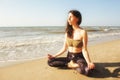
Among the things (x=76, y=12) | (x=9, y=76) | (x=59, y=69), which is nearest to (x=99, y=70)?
(x=59, y=69)

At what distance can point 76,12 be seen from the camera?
4539mm

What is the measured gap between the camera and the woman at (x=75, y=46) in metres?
4.49

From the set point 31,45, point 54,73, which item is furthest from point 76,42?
point 31,45

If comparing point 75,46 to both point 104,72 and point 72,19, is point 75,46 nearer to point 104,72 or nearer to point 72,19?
point 72,19

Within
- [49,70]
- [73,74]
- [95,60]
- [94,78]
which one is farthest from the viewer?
[95,60]

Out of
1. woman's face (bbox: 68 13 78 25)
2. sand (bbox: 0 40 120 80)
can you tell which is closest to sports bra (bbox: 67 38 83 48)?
woman's face (bbox: 68 13 78 25)

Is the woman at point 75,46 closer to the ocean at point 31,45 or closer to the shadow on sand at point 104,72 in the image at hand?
the shadow on sand at point 104,72

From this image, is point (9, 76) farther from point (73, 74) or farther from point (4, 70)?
point (73, 74)

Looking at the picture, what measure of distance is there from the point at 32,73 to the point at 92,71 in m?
1.39

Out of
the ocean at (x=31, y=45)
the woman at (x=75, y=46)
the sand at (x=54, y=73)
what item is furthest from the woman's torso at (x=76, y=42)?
the ocean at (x=31, y=45)

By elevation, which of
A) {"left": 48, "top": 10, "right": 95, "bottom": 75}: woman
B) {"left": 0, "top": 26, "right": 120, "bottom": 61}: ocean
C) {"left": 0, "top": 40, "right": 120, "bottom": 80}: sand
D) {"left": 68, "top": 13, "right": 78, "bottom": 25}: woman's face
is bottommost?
{"left": 0, "top": 26, "right": 120, "bottom": 61}: ocean

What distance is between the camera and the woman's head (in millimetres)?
4547

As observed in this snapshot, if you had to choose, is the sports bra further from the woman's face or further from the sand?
the sand

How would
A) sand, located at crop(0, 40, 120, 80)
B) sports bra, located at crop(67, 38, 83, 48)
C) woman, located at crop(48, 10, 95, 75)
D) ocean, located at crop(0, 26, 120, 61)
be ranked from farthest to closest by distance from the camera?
1. ocean, located at crop(0, 26, 120, 61)
2. sports bra, located at crop(67, 38, 83, 48)
3. woman, located at crop(48, 10, 95, 75)
4. sand, located at crop(0, 40, 120, 80)
